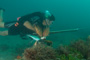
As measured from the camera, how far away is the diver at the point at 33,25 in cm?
524

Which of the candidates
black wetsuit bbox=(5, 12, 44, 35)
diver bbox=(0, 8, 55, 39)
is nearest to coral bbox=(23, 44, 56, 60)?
diver bbox=(0, 8, 55, 39)

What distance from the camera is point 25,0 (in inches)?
3666

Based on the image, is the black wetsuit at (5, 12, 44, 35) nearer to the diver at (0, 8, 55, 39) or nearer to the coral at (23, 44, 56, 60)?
the diver at (0, 8, 55, 39)

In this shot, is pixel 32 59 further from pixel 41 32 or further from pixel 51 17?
pixel 51 17

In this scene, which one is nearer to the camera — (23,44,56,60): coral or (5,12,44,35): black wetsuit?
(23,44,56,60): coral

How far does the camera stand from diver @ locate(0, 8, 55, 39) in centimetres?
524

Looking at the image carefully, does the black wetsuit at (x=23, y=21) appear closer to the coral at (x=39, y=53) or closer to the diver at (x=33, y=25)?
the diver at (x=33, y=25)

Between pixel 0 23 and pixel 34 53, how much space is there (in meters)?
4.55

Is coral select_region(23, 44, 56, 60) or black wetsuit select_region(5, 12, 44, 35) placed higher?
black wetsuit select_region(5, 12, 44, 35)

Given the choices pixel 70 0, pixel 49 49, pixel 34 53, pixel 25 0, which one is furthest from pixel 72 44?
Result: pixel 70 0

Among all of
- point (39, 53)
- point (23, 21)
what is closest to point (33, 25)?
point (23, 21)

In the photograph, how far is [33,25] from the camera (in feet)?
19.5

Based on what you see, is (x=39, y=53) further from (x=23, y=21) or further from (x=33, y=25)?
(x=23, y=21)

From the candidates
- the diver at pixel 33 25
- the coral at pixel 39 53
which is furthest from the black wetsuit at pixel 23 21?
the coral at pixel 39 53
